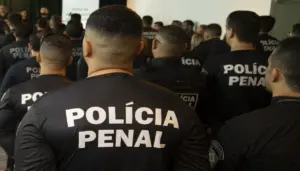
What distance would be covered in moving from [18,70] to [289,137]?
2187 millimetres

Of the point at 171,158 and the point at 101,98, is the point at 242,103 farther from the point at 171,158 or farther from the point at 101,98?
the point at 101,98

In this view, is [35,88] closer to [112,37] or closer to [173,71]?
[173,71]

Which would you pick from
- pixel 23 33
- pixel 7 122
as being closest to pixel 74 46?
pixel 23 33

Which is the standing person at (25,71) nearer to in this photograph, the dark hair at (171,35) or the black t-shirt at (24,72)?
the black t-shirt at (24,72)

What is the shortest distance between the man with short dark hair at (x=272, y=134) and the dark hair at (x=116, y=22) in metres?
0.60

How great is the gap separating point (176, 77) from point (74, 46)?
167 cm

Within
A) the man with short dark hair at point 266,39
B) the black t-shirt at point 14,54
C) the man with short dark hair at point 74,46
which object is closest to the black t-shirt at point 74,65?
the man with short dark hair at point 74,46

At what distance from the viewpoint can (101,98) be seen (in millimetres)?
1290

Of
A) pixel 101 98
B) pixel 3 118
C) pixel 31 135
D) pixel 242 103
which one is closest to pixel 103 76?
pixel 101 98

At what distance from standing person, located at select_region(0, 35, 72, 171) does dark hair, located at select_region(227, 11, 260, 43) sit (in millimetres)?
1165

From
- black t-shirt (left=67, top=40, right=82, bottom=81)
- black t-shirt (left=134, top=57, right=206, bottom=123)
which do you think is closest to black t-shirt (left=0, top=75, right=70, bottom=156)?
black t-shirt (left=134, top=57, right=206, bottom=123)

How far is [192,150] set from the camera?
4.41 feet

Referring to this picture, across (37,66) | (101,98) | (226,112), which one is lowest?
(226,112)

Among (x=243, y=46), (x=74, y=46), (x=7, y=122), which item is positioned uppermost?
(x=243, y=46)
